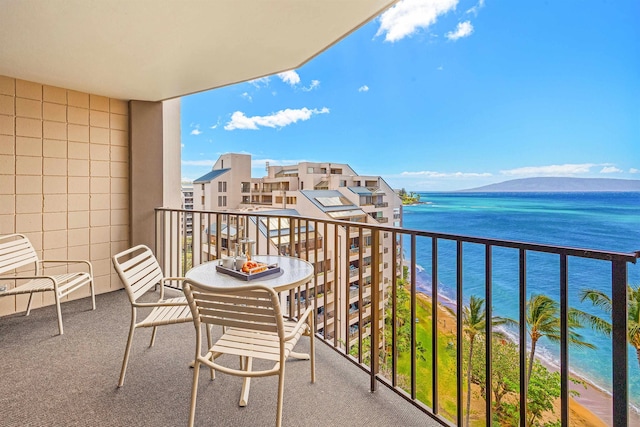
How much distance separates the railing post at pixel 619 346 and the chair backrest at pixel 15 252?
397 centimetres

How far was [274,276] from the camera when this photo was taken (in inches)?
71.8

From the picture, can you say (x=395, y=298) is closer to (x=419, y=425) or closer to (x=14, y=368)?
(x=419, y=425)

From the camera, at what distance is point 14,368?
2.06 m

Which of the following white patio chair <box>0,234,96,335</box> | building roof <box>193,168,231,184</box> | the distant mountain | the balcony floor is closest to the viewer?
the balcony floor

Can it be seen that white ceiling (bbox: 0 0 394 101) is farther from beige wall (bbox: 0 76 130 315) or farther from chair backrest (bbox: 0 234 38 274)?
chair backrest (bbox: 0 234 38 274)

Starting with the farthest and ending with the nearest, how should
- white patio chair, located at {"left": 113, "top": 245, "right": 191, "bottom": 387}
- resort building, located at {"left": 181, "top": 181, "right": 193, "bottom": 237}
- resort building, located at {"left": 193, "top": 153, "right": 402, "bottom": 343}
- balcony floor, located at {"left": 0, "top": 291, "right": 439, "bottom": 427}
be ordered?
1. resort building, located at {"left": 181, "top": 181, "right": 193, "bottom": 237}
2. resort building, located at {"left": 193, "top": 153, "right": 402, "bottom": 343}
3. white patio chair, located at {"left": 113, "top": 245, "right": 191, "bottom": 387}
4. balcony floor, located at {"left": 0, "top": 291, "right": 439, "bottom": 427}

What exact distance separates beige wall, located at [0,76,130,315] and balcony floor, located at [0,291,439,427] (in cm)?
110

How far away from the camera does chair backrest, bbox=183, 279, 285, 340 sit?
4.32 ft

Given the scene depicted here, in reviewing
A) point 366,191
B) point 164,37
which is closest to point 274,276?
point 164,37

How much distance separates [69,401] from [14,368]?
0.70 metres

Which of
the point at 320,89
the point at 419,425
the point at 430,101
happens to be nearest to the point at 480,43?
the point at 430,101

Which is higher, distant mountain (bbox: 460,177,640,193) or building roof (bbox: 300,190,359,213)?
distant mountain (bbox: 460,177,640,193)

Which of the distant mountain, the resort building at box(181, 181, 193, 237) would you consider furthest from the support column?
the distant mountain

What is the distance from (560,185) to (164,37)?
11.9m
